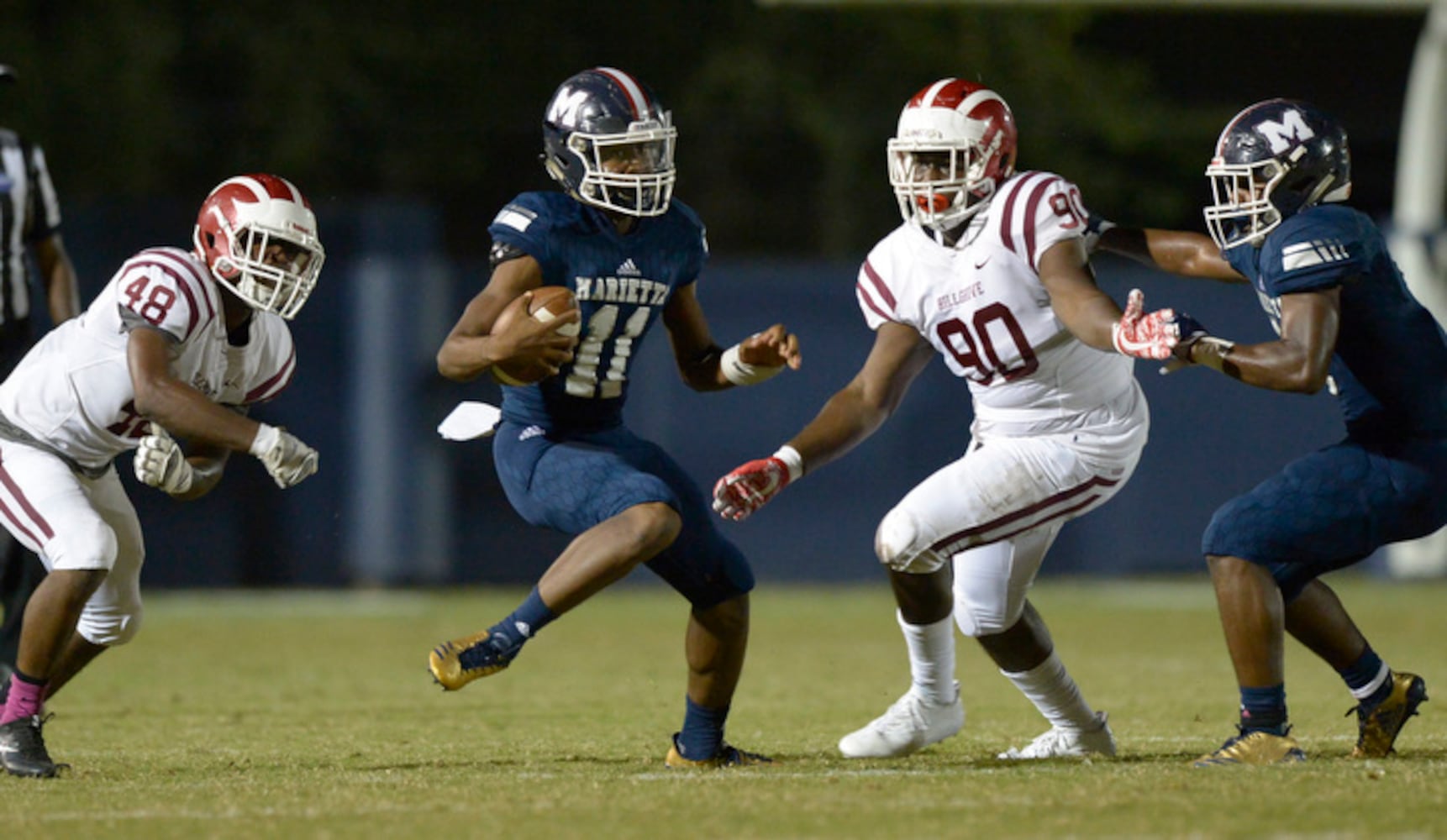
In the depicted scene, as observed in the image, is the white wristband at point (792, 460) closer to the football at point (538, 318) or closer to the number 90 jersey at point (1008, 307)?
the number 90 jersey at point (1008, 307)

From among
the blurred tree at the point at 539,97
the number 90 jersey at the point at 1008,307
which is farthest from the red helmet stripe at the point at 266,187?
the blurred tree at the point at 539,97

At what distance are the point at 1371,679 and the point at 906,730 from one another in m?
1.16

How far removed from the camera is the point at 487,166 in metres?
16.2

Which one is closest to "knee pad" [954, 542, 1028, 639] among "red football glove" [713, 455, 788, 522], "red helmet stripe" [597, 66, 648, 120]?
"red football glove" [713, 455, 788, 522]

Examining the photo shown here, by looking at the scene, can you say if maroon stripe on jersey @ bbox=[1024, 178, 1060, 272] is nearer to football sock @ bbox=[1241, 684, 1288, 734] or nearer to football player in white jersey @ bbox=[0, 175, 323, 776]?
football sock @ bbox=[1241, 684, 1288, 734]

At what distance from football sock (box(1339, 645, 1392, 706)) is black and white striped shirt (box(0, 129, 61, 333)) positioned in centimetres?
434

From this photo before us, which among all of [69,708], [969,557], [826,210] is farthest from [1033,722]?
[826,210]

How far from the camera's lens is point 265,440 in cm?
486

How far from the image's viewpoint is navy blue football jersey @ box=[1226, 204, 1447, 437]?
488 cm

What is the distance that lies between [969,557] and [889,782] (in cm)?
79

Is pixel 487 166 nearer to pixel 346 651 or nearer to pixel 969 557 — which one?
pixel 346 651

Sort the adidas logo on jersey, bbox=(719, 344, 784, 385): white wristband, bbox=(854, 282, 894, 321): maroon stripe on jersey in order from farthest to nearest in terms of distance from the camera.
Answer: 1. bbox=(854, 282, 894, 321): maroon stripe on jersey
2. bbox=(719, 344, 784, 385): white wristband
3. the adidas logo on jersey

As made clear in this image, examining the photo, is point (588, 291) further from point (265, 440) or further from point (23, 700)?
point (23, 700)

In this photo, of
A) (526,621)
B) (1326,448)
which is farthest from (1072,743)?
(526,621)
